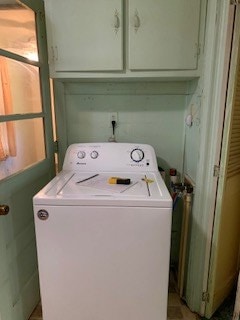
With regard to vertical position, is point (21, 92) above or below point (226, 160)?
above

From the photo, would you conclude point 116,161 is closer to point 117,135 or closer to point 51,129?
point 117,135

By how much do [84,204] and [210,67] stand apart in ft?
3.49

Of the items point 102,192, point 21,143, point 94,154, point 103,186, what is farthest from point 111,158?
point 21,143

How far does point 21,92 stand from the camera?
1.55 meters

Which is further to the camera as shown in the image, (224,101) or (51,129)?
(51,129)

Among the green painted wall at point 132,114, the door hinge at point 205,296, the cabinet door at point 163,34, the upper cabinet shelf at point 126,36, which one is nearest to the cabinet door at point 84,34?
the upper cabinet shelf at point 126,36

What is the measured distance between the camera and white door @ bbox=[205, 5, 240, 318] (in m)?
1.23

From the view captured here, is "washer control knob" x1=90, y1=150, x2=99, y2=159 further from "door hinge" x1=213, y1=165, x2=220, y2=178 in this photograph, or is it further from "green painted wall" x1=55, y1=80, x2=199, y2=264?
"door hinge" x1=213, y1=165, x2=220, y2=178

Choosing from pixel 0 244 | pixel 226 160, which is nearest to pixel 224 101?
pixel 226 160

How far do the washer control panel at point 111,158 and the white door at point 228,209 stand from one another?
489 millimetres

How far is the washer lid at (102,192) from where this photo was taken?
109 centimetres

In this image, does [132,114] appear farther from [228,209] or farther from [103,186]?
[228,209]

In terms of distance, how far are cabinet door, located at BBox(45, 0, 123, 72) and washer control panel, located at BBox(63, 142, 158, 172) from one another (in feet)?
1.82

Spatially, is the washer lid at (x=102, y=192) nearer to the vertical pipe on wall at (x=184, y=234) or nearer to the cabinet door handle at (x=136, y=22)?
the vertical pipe on wall at (x=184, y=234)
